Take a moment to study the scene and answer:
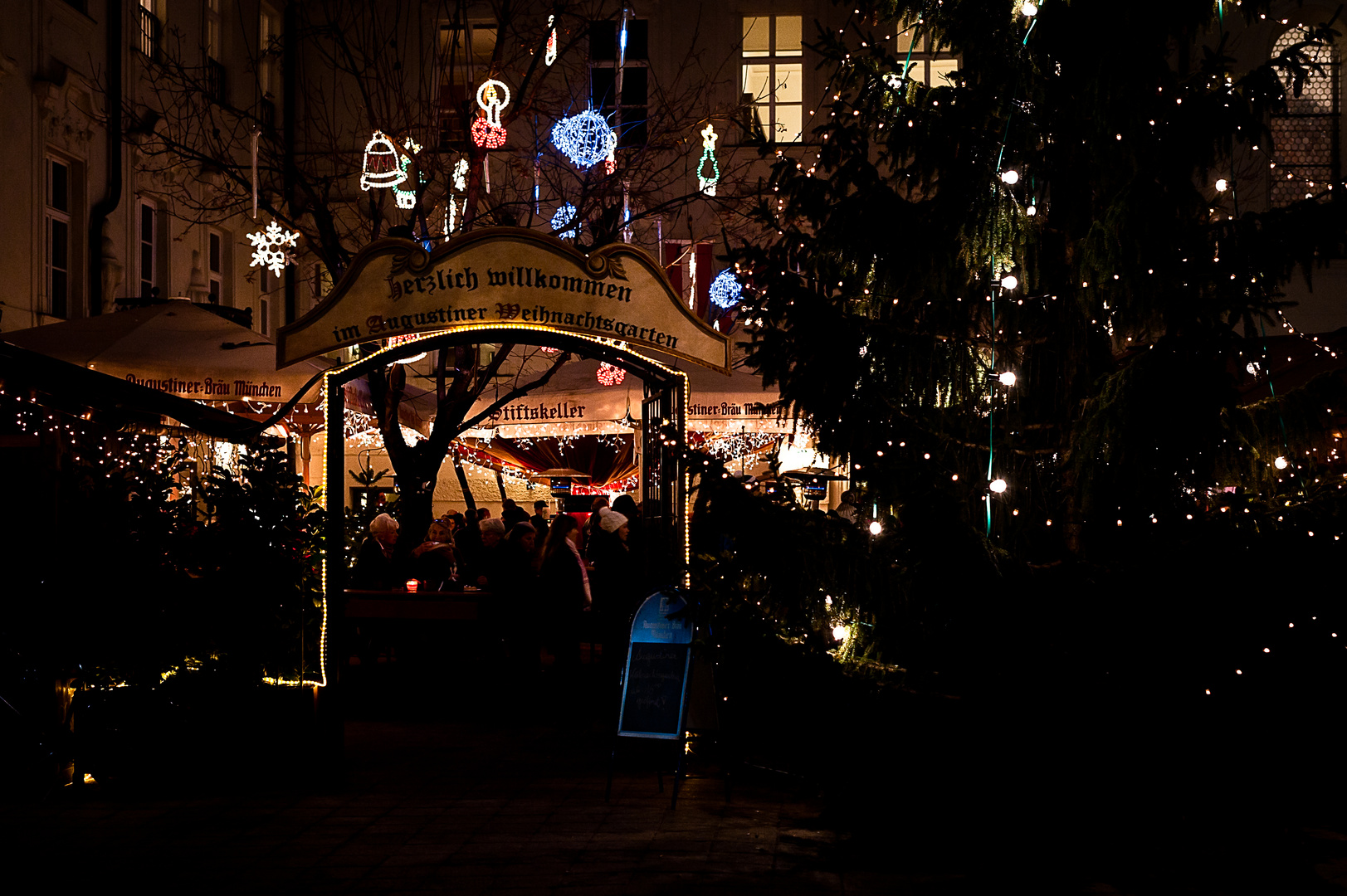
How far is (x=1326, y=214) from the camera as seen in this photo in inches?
261

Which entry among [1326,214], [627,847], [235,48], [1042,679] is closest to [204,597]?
[627,847]

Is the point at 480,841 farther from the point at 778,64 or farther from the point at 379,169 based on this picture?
the point at 778,64

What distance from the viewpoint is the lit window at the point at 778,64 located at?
75.5 ft

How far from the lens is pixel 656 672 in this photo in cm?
843

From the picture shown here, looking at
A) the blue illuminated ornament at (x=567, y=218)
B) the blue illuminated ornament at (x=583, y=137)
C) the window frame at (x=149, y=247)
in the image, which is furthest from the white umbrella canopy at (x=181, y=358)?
the window frame at (x=149, y=247)

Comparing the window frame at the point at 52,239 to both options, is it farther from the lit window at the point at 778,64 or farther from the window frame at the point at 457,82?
the lit window at the point at 778,64

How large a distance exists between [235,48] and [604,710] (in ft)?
44.9

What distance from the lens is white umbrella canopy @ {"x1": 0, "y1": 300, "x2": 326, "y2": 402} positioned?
36.4 ft

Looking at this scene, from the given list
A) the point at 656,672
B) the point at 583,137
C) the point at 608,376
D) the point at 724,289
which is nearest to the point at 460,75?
the point at 724,289

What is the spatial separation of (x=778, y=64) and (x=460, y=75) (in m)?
5.25

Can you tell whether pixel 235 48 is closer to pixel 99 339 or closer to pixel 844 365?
pixel 99 339

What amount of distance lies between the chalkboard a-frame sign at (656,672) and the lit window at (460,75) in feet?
26.1

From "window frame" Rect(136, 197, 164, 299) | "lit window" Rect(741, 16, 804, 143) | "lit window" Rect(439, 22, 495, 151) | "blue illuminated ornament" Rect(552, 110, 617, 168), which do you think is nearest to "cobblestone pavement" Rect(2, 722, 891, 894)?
"blue illuminated ornament" Rect(552, 110, 617, 168)

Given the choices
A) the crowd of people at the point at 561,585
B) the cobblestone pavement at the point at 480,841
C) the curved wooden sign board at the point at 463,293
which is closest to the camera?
the cobblestone pavement at the point at 480,841
